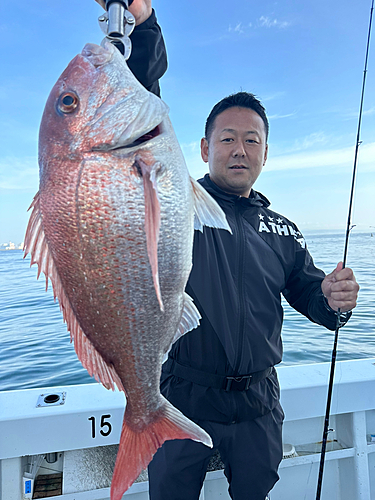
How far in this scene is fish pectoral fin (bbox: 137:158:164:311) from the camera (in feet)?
2.98

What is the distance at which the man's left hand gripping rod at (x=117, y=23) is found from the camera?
3.72ft

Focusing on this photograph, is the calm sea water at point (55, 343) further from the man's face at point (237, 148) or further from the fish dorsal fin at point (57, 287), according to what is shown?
the fish dorsal fin at point (57, 287)

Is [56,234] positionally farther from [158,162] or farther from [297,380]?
[297,380]

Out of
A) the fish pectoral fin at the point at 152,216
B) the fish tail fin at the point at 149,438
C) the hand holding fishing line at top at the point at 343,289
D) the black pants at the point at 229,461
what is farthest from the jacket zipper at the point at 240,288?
the fish pectoral fin at the point at 152,216

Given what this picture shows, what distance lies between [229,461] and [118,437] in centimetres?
76

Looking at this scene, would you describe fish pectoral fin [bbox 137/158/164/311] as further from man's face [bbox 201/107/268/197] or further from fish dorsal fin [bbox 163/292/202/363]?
man's face [bbox 201/107/268/197]

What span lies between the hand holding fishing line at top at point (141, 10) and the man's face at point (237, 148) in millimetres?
903

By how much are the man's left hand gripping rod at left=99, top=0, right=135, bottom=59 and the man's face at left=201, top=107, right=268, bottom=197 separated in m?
1.11

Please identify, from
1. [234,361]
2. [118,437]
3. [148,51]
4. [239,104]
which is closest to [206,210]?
[148,51]

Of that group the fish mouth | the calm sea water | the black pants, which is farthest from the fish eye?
the calm sea water

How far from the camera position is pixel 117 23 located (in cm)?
114

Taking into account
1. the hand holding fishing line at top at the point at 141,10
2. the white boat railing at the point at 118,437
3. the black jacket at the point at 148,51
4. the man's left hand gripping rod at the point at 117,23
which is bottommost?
the white boat railing at the point at 118,437

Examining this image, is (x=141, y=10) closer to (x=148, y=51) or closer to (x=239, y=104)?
(x=148, y=51)

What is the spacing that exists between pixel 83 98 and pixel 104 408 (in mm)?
1942
